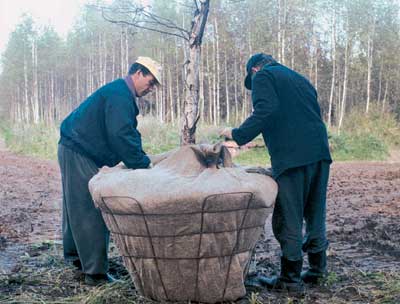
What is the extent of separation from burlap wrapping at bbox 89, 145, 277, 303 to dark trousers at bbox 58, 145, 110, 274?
0.53 m

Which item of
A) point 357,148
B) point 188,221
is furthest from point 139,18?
point 357,148

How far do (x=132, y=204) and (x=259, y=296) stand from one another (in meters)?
1.16

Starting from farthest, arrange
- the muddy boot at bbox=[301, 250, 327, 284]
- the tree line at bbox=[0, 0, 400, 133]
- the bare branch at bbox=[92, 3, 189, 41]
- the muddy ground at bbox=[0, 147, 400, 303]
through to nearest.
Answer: the tree line at bbox=[0, 0, 400, 133], the bare branch at bbox=[92, 3, 189, 41], the muddy boot at bbox=[301, 250, 327, 284], the muddy ground at bbox=[0, 147, 400, 303]

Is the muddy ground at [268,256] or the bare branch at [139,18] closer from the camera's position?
the muddy ground at [268,256]

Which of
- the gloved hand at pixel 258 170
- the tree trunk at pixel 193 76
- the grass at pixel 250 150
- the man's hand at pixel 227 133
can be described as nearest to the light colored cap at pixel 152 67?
the man's hand at pixel 227 133

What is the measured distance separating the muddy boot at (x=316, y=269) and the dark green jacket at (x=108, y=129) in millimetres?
1472

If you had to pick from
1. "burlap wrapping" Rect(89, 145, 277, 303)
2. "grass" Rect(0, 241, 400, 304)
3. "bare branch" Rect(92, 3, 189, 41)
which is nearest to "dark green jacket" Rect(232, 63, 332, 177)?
"burlap wrapping" Rect(89, 145, 277, 303)

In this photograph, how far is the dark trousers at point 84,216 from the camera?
3.81 metres

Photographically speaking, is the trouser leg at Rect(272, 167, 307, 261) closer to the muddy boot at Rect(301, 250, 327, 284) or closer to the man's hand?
the muddy boot at Rect(301, 250, 327, 284)

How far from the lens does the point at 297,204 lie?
360 centimetres

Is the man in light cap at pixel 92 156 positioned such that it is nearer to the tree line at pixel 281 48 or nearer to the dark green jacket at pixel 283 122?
the dark green jacket at pixel 283 122

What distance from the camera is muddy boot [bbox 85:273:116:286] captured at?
3.80 metres

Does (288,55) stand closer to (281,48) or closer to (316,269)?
(281,48)

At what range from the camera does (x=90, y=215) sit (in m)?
3.83
